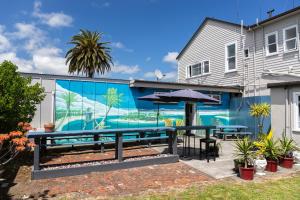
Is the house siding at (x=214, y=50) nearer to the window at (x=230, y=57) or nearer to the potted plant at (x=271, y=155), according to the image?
the window at (x=230, y=57)

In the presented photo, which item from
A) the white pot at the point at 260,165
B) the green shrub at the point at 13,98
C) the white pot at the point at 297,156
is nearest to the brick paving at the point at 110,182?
the green shrub at the point at 13,98

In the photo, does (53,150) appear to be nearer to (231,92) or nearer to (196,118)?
(196,118)

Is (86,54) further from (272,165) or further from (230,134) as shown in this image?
(272,165)

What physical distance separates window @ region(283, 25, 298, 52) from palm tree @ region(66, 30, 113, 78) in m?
20.6

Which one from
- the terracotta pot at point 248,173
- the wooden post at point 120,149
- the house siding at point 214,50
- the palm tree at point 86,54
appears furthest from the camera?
the palm tree at point 86,54

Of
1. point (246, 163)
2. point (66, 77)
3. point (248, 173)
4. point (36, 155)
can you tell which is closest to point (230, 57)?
point (66, 77)

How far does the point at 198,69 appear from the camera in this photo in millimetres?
19906

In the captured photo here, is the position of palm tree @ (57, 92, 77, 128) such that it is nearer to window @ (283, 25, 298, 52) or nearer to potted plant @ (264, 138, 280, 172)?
potted plant @ (264, 138, 280, 172)

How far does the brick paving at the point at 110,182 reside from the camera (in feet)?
17.9

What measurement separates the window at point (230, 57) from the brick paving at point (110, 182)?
36.3ft

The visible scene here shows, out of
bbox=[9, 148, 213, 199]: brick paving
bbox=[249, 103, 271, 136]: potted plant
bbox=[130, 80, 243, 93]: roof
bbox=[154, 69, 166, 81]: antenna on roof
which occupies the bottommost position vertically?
bbox=[9, 148, 213, 199]: brick paving

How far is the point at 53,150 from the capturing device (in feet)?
33.2

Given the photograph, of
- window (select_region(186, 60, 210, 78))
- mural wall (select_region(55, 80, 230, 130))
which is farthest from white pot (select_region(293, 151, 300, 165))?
window (select_region(186, 60, 210, 78))

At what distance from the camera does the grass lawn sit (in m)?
5.26
